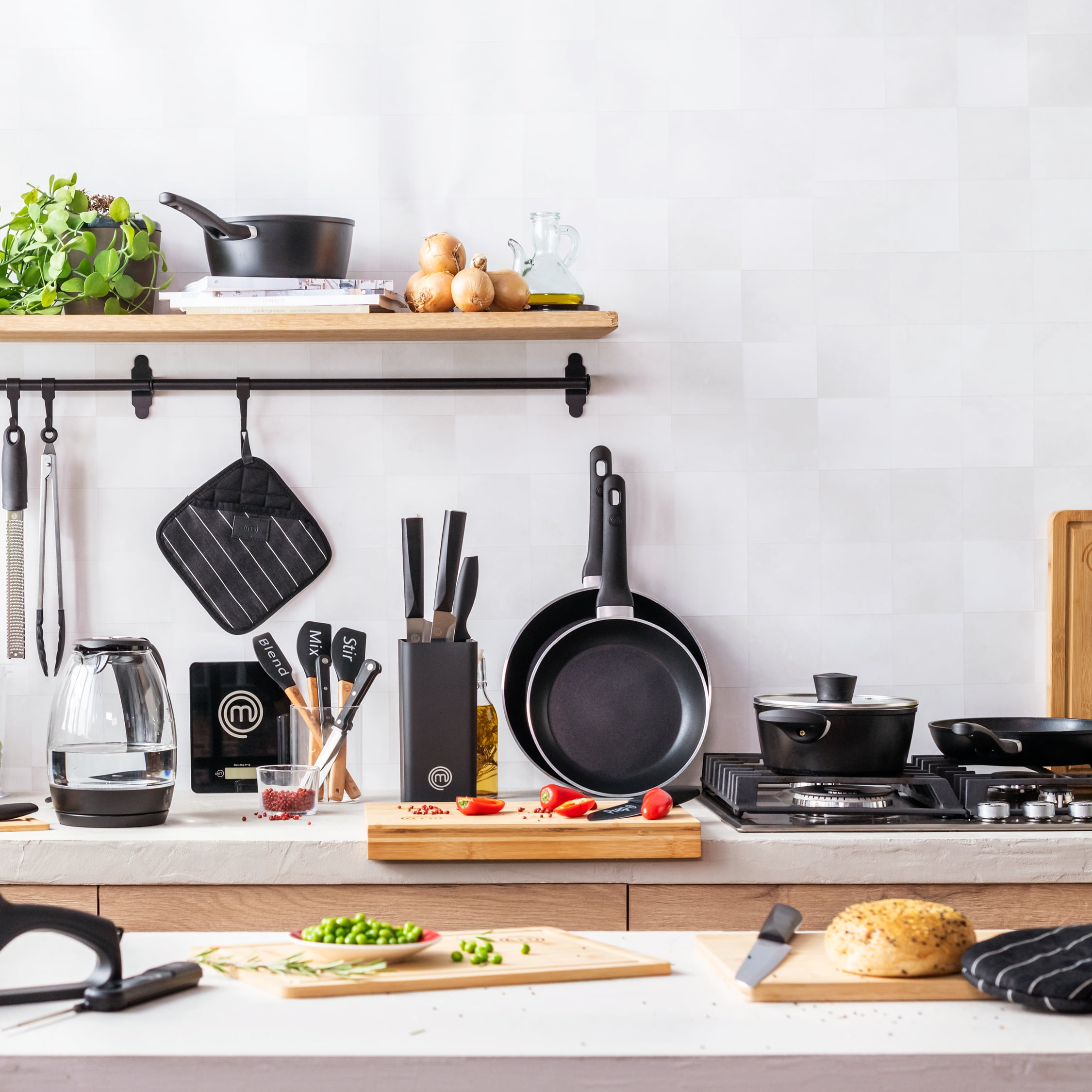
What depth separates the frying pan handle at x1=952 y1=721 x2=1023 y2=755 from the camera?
6.12ft

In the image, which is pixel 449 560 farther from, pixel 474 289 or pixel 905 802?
pixel 905 802

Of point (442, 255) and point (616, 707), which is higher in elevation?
point (442, 255)

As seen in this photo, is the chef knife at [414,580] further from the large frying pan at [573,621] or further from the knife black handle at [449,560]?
the large frying pan at [573,621]

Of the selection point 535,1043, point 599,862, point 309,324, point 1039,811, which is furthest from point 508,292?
point 535,1043

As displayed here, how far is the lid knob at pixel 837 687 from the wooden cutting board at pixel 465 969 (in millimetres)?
849

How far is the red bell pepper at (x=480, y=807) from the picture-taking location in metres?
1.81

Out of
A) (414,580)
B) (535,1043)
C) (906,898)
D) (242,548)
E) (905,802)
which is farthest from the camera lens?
(242,548)

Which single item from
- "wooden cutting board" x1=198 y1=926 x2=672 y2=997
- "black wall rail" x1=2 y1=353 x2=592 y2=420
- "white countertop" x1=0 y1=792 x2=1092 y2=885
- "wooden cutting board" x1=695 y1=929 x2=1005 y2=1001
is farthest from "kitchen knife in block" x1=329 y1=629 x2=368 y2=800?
"wooden cutting board" x1=695 y1=929 x2=1005 y2=1001

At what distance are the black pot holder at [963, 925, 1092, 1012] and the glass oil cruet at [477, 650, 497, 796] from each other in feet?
3.82

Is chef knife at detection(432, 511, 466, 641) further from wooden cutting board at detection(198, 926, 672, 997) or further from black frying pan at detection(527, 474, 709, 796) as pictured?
wooden cutting board at detection(198, 926, 672, 997)

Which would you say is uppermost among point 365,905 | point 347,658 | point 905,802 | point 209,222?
point 209,222

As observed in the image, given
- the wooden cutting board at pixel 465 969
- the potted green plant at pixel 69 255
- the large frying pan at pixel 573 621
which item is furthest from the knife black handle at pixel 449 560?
the wooden cutting board at pixel 465 969

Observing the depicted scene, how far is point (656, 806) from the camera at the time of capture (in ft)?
5.80

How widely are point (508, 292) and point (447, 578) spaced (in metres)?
0.51
